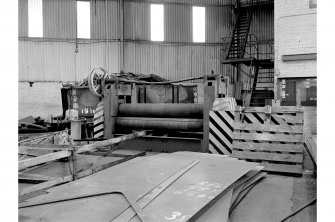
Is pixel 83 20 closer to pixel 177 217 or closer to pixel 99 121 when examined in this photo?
pixel 99 121

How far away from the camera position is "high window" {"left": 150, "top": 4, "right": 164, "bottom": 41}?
17.9 m

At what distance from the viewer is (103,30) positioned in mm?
17609

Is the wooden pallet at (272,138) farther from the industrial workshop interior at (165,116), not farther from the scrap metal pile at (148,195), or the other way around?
the scrap metal pile at (148,195)

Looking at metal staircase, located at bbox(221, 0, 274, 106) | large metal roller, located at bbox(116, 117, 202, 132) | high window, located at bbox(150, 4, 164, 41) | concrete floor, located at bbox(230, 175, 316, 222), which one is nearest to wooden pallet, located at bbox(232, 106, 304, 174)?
concrete floor, located at bbox(230, 175, 316, 222)

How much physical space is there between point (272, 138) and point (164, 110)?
7.45 ft

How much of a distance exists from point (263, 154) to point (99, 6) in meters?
14.9

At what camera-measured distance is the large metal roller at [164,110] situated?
6.36 metres

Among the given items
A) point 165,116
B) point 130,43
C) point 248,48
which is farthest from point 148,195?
point 248,48

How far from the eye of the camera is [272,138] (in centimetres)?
545

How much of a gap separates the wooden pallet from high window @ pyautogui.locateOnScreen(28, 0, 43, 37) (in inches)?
588

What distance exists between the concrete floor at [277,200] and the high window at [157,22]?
46.6 feet

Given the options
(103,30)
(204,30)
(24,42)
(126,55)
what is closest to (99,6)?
(103,30)
